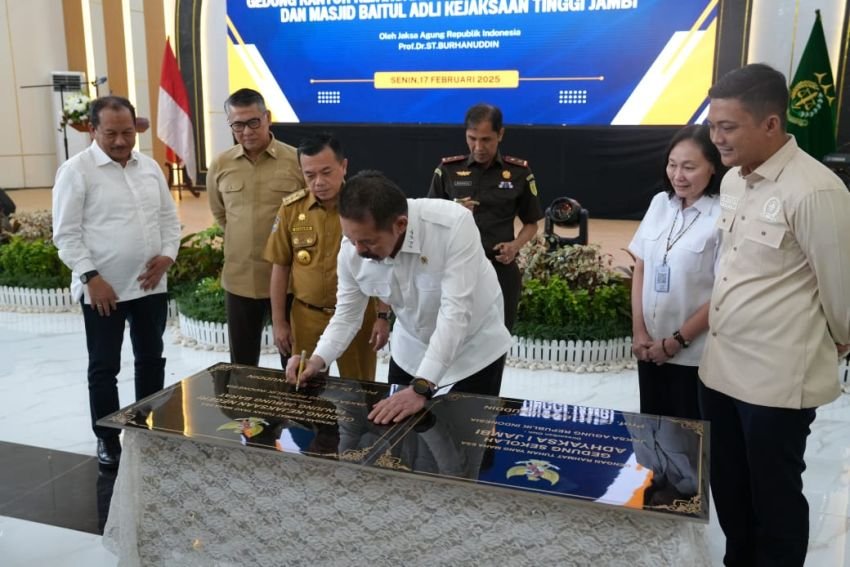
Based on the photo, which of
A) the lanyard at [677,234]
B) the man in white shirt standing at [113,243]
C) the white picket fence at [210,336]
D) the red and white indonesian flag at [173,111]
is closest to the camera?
the lanyard at [677,234]

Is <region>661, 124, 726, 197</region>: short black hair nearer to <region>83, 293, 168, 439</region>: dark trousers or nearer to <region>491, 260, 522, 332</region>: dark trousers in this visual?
<region>491, 260, 522, 332</region>: dark trousers

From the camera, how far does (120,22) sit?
11.9 metres

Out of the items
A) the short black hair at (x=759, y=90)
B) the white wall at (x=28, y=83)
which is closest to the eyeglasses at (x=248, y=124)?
the short black hair at (x=759, y=90)

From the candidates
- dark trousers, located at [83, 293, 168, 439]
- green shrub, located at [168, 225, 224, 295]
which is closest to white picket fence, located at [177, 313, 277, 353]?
green shrub, located at [168, 225, 224, 295]

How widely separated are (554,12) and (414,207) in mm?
6558

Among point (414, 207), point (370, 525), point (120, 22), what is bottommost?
point (370, 525)

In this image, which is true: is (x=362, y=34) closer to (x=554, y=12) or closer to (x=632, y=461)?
(x=554, y=12)

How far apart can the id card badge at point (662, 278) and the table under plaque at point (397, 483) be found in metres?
0.59

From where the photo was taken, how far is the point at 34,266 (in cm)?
542

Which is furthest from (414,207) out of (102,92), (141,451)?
(102,92)

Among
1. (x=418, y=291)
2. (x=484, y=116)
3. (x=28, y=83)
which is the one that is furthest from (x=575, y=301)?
(x=28, y=83)

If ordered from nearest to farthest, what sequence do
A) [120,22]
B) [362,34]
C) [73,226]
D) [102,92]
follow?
1. [73,226]
2. [362,34]
3. [102,92]
4. [120,22]

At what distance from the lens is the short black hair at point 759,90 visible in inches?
64.7

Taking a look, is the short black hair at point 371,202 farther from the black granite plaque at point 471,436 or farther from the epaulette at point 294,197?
the epaulette at point 294,197
